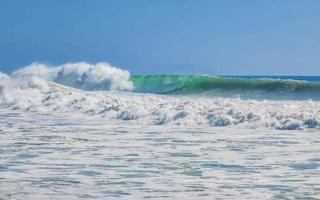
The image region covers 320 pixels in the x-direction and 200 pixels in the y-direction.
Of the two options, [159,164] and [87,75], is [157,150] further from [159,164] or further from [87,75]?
[87,75]

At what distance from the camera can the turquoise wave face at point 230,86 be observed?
27.3 m

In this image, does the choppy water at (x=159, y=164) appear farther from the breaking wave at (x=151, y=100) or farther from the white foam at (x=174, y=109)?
the breaking wave at (x=151, y=100)

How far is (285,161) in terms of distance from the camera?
892 centimetres

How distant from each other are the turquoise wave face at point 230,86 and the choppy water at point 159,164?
46.4 feet

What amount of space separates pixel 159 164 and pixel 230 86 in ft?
71.1

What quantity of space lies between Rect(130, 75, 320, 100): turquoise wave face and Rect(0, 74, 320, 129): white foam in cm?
777

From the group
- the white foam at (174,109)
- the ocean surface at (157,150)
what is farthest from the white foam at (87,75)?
the ocean surface at (157,150)

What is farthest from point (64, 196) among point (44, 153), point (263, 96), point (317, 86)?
point (317, 86)

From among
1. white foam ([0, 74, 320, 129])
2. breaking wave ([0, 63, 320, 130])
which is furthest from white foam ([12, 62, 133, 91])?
white foam ([0, 74, 320, 129])

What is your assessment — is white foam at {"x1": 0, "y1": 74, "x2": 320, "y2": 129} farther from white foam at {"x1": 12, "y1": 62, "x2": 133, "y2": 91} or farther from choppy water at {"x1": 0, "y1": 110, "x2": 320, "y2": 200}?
white foam at {"x1": 12, "y1": 62, "x2": 133, "y2": 91}

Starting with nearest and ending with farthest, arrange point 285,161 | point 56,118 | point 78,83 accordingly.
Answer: point 285,161
point 56,118
point 78,83

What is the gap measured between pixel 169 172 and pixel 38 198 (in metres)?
1.89

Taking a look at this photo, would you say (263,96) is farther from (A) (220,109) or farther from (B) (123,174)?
(B) (123,174)

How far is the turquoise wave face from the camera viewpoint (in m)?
27.3
